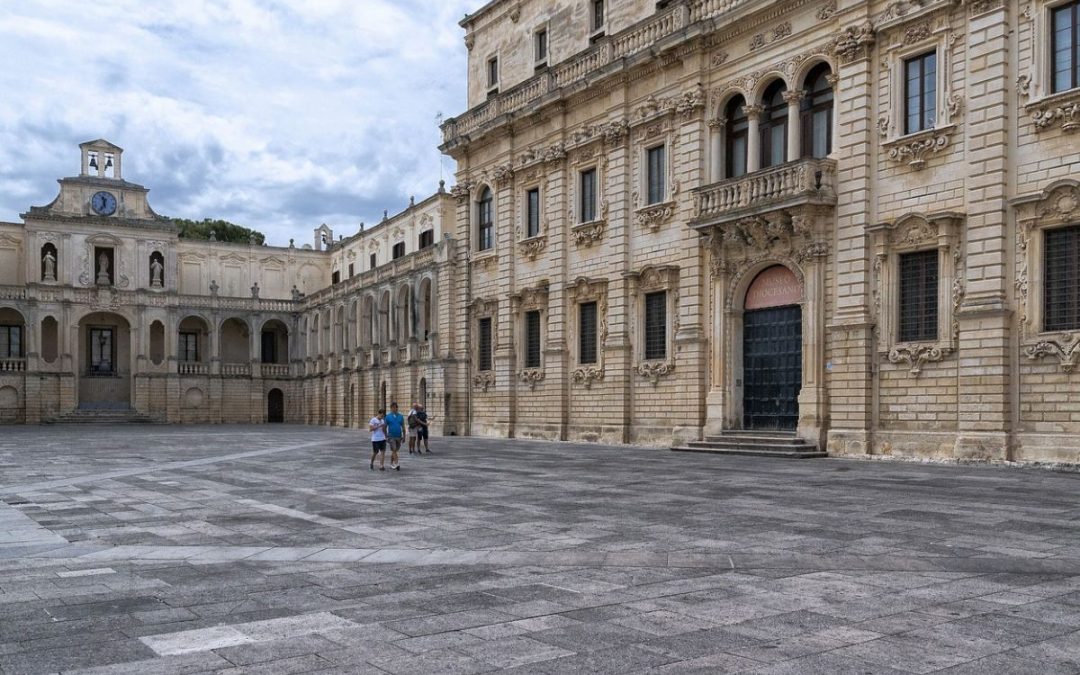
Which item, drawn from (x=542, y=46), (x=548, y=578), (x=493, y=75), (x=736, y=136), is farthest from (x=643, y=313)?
(x=548, y=578)

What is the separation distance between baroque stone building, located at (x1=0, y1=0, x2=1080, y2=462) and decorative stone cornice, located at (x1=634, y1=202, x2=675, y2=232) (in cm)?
16

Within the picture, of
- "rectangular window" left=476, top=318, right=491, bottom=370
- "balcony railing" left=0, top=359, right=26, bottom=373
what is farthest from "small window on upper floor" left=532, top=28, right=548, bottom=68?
"balcony railing" left=0, top=359, right=26, bottom=373

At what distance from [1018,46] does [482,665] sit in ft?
65.6

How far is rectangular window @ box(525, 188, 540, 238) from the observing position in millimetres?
35906

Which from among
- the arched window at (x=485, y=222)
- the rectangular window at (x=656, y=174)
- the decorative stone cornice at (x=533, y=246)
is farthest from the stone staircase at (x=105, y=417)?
the rectangular window at (x=656, y=174)

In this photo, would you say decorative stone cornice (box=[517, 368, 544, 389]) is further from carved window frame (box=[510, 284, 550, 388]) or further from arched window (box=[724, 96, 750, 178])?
arched window (box=[724, 96, 750, 178])

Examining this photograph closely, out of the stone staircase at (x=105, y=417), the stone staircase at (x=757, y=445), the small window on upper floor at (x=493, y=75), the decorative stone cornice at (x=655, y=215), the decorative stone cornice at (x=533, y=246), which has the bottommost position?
the stone staircase at (x=105, y=417)

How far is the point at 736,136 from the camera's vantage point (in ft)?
91.2

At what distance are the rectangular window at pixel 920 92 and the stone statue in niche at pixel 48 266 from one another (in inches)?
2300

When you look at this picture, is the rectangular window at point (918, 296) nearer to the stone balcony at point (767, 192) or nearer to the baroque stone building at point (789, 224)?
the baroque stone building at point (789, 224)

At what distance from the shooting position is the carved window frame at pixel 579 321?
3186 centimetres

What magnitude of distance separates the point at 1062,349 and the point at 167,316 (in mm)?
60417

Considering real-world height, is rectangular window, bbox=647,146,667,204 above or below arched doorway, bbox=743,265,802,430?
above

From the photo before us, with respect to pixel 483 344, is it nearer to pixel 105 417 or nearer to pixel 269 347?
pixel 105 417
